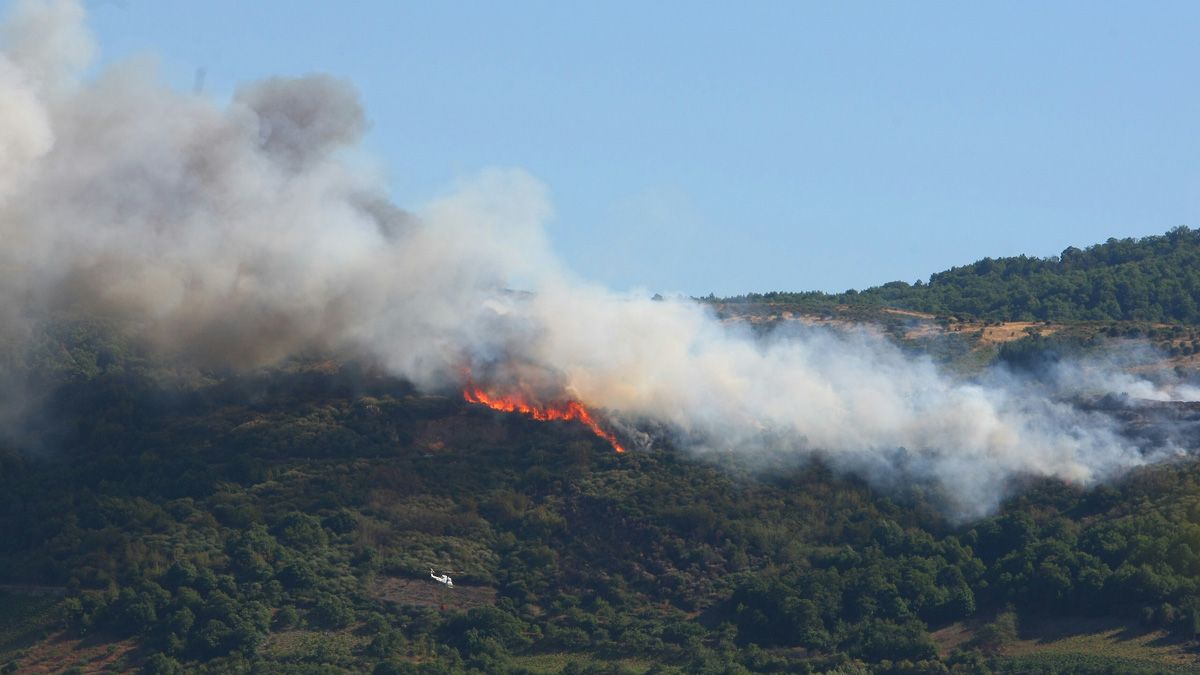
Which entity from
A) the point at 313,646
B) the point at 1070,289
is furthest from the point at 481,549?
the point at 1070,289

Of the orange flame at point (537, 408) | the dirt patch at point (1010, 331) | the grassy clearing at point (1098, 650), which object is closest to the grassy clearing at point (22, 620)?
the orange flame at point (537, 408)

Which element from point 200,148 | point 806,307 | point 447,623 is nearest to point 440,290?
point 200,148

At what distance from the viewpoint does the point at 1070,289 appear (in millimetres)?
174000

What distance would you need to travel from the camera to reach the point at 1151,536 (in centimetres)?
11394

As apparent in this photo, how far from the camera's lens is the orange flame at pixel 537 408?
13232cm

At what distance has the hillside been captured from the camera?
110m

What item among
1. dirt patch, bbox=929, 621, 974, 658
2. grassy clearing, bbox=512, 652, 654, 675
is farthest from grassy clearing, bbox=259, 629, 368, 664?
dirt patch, bbox=929, 621, 974, 658

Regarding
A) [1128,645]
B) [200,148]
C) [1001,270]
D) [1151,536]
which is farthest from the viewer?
[1001,270]

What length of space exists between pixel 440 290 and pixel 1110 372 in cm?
4346

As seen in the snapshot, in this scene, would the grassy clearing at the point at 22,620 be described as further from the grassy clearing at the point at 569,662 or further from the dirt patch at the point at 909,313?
the dirt patch at the point at 909,313

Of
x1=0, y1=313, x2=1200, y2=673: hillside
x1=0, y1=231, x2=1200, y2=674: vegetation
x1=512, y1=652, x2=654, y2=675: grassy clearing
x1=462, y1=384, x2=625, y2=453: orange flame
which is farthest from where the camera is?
x1=462, y1=384, x2=625, y2=453: orange flame

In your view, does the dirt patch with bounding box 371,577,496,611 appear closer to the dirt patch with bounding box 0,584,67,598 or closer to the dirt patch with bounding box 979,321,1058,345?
the dirt patch with bounding box 0,584,67,598

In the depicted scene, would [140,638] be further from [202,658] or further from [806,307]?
[806,307]

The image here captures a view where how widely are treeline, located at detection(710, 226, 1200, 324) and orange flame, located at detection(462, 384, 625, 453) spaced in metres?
36.6
